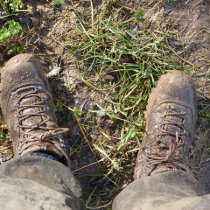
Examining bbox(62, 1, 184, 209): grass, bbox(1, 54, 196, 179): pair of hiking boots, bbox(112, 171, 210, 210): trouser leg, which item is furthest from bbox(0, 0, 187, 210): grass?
bbox(112, 171, 210, 210): trouser leg

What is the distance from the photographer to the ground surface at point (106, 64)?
3.17 meters

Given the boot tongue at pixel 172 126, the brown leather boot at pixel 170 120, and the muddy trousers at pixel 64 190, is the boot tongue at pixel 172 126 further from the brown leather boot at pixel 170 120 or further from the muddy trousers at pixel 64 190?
the muddy trousers at pixel 64 190

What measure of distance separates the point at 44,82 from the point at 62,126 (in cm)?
30

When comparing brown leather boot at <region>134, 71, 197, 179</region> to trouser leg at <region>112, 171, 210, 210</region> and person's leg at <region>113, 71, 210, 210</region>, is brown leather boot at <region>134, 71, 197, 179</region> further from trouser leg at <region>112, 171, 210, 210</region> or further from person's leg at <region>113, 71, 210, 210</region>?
trouser leg at <region>112, 171, 210, 210</region>

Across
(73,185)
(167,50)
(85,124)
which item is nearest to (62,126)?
(85,124)

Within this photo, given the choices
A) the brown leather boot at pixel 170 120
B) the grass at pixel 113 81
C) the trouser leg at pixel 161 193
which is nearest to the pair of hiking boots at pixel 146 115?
the brown leather boot at pixel 170 120

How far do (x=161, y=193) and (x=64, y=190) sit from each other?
19.8 inches

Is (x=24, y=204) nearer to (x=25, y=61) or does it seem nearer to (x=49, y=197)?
(x=49, y=197)

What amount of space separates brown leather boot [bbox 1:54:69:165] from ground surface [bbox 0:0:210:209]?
0.35 feet

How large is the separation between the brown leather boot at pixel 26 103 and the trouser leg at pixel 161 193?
557mm

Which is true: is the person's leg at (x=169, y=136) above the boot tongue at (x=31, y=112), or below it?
below

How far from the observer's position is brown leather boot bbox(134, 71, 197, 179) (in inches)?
120

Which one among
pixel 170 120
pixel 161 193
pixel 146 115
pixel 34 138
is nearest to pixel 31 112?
pixel 34 138

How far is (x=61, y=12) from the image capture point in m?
3.21
